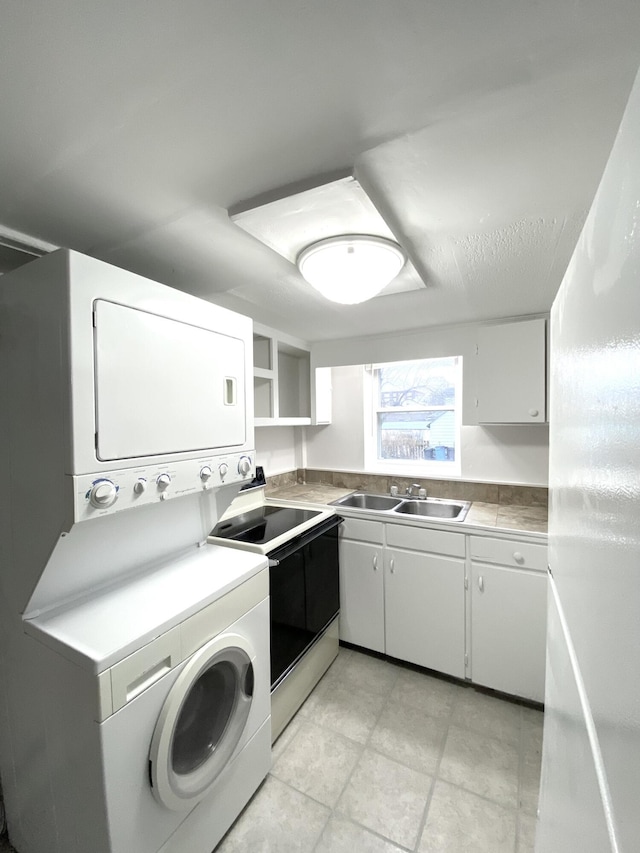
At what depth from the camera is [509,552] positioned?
6.34 feet

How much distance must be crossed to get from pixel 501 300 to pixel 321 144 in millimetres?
1538

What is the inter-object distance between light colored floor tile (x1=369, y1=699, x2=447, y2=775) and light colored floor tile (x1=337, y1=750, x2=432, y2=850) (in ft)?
0.16

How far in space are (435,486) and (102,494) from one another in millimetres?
2324

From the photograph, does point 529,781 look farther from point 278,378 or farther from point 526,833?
point 278,378

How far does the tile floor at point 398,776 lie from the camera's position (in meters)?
1.34

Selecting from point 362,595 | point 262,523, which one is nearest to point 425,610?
point 362,595

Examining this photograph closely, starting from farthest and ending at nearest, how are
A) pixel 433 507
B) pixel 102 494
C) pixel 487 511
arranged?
pixel 433 507, pixel 487 511, pixel 102 494

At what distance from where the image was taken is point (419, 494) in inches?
107

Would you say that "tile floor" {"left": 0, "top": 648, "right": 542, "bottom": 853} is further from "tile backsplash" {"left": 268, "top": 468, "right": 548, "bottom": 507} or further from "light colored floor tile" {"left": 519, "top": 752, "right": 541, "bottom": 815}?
"tile backsplash" {"left": 268, "top": 468, "right": 548, "bottom": 507}

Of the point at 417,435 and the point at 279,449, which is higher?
the point at 417,435

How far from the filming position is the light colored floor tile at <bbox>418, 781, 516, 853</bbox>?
1.32 meters

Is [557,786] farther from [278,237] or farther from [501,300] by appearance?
[501,300]

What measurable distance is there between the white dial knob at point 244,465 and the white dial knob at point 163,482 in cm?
38

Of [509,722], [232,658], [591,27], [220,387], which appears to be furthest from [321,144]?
[509,722]
